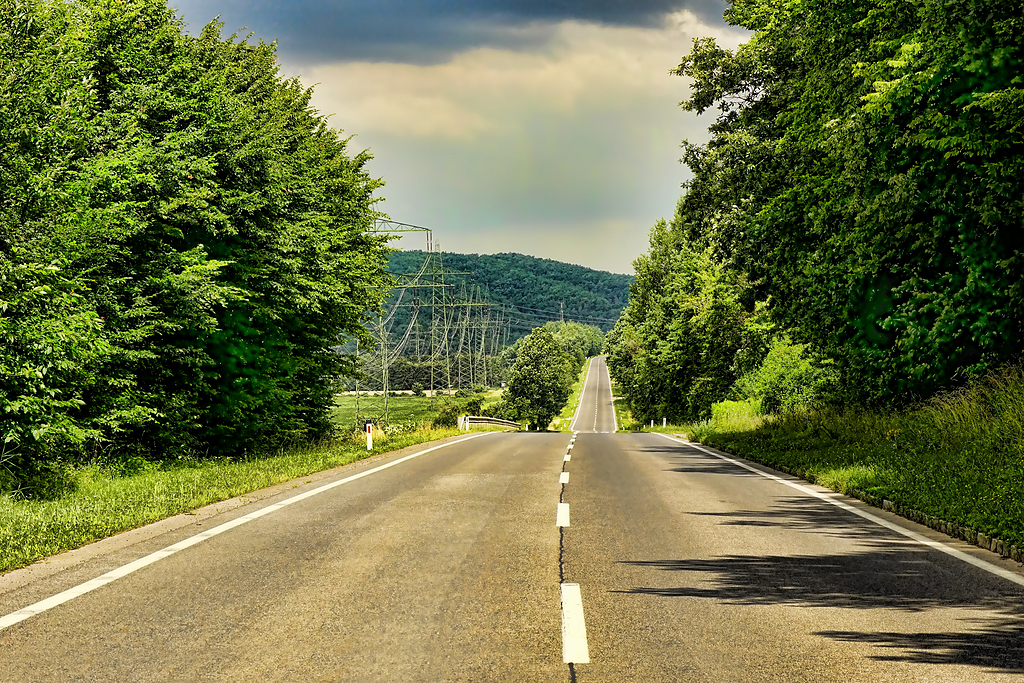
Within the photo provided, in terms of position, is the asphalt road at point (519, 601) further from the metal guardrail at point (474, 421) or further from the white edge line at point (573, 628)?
the metal guardrail at point (474, 421)

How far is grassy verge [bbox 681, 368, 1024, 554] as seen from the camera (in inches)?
339

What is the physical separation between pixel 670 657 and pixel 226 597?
3.21 metres

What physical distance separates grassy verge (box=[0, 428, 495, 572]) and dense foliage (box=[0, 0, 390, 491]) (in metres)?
→ 1.11

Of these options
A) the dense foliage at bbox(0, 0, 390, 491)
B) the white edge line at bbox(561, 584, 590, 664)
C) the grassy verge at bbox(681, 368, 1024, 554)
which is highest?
the dense foliage at bbox(0, 0, 390, 491)

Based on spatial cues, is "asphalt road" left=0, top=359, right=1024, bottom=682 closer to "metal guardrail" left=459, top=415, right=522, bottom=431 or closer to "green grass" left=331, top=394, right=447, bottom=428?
"metal guardrail" left=459, top=415, right=522, bottom=431

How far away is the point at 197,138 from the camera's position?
1916 centimetres

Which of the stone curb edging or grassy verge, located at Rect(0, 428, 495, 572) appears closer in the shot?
the stone curb edging


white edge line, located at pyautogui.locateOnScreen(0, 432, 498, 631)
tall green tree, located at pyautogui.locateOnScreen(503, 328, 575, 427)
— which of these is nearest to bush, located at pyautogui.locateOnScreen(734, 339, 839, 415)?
white edge line, located at pyautogui.locateOnScreen(0, 432, 498, 631)

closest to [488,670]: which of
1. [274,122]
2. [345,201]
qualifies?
[274,122]

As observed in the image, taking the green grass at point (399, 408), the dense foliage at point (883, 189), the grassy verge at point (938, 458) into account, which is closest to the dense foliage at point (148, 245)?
the grassy verge at point (938, 458)

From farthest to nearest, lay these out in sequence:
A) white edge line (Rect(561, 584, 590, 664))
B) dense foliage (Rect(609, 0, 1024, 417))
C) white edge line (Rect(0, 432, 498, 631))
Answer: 1. dense foliage (Rect(609, 0, 1024, 417))
2. white edge line (Rect(0, 432, 498, 631))
3. white edge line (Rect(561, 584, 590, 664))

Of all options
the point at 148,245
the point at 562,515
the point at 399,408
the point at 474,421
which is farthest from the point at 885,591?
the point at 399,408

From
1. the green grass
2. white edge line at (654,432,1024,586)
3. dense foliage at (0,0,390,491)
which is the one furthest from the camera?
the green grass

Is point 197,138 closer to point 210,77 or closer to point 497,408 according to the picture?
point 210,77
